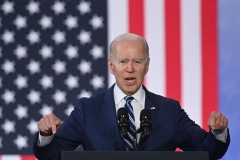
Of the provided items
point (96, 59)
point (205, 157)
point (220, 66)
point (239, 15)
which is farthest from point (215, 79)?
point (205, 157)

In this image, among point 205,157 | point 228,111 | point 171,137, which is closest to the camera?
point 205,157

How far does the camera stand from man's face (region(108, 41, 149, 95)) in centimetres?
264

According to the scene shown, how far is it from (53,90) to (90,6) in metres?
0.64

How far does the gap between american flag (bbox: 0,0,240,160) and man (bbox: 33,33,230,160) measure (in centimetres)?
113

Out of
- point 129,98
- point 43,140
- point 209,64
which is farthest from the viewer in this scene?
point 209,64

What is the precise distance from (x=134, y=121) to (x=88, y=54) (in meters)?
1.38

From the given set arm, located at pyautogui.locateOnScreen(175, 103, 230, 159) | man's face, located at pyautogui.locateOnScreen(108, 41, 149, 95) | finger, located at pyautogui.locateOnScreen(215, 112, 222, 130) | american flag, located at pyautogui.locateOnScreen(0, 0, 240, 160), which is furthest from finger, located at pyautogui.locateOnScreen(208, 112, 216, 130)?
american flag, located at pyautogui.locateOnScreen(0, 0, 240, 160)

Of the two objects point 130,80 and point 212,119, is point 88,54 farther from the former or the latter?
point 212,119

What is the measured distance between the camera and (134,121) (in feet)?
8.68

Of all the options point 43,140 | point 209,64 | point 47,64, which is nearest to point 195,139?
point 43,140

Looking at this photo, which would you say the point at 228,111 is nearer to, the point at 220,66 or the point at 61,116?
the point at 220,66

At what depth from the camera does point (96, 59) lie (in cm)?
393

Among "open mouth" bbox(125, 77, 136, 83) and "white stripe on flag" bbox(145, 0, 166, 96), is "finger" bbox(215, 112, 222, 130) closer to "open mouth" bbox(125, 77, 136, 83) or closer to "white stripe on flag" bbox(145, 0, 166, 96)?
"open mouth" bbox(125, 77, 136, 83)

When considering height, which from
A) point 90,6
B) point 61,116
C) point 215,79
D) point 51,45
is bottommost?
point 61,116
